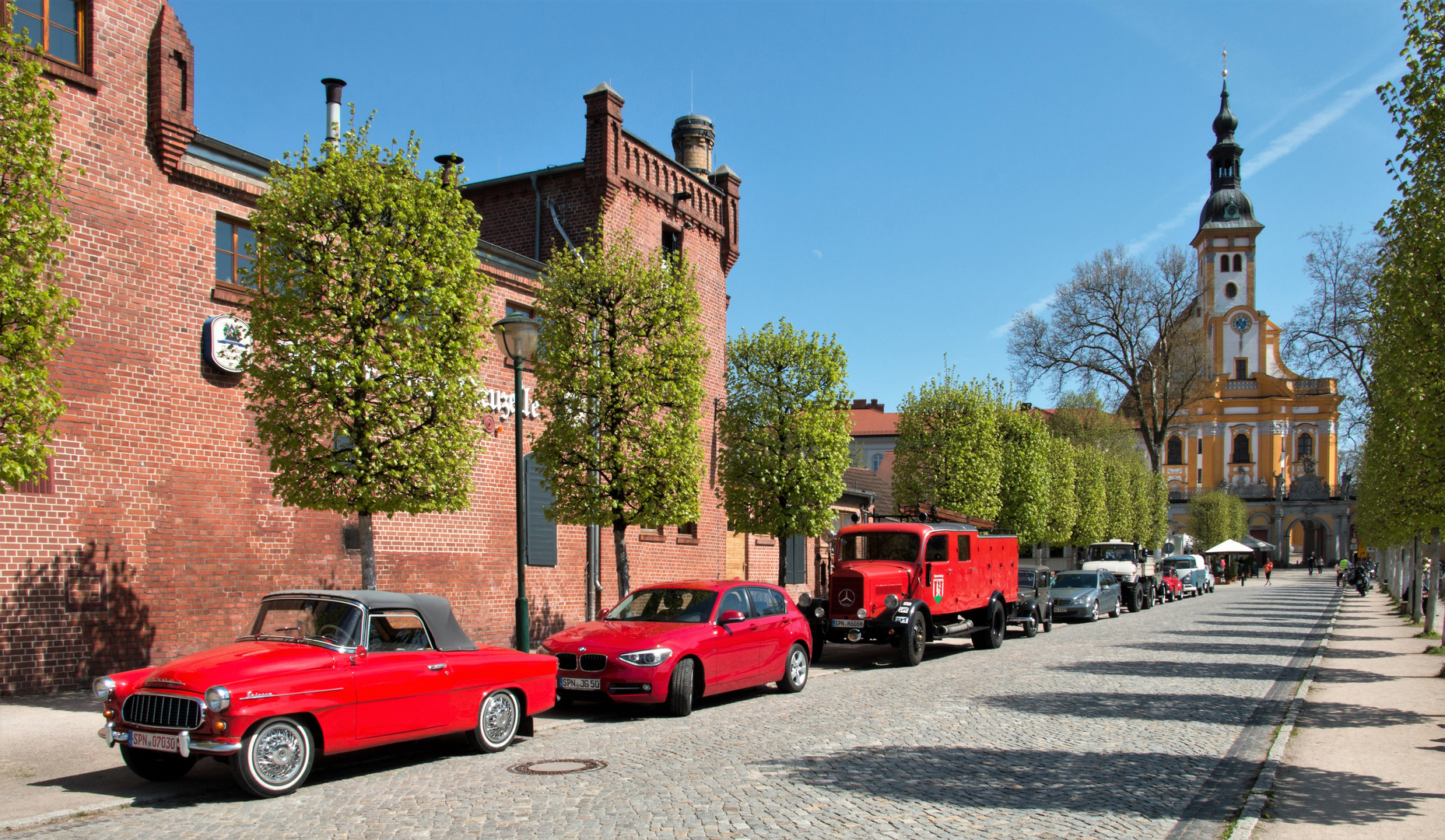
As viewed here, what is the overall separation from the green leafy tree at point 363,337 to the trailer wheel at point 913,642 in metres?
8.48

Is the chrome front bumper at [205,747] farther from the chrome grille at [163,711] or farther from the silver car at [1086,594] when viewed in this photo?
the silver car at [1086,594]

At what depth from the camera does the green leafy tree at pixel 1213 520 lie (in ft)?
255

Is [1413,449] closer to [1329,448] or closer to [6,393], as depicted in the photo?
[6,393]

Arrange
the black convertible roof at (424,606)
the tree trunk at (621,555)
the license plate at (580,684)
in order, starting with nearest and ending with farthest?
the black convertible roof at (424,606) < the license plate at (580,684) < the tree trunk at (621,555)

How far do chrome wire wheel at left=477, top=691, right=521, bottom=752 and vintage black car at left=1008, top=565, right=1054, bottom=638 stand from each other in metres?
16.1

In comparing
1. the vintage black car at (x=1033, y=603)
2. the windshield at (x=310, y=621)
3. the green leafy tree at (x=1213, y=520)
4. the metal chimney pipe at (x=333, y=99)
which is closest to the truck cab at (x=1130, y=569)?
the vintage black car at (x=1033, y=603)

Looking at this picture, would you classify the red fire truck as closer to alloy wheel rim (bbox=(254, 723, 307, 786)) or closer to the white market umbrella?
alloy wheel rim (bbox=(254, 723, 307, 786))

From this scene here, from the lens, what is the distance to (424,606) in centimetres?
912

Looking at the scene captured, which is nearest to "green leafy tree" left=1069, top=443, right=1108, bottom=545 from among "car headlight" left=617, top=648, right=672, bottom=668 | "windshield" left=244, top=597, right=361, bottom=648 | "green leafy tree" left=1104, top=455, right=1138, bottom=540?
"green leafy tree" left=1104, top=455, right=1138, bottom=540

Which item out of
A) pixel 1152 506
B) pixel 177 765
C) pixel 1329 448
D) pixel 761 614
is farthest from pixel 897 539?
pixel 1329 448

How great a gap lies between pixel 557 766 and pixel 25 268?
6.42 m

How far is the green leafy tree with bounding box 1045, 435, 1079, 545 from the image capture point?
39156 mm

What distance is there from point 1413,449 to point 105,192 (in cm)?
1909

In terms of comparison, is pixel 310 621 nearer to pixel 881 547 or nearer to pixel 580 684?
pixel 580 684
